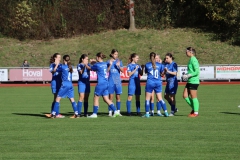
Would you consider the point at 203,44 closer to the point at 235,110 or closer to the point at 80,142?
the point at 235,110

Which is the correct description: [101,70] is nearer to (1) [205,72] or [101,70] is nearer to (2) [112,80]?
(2) [112,80]

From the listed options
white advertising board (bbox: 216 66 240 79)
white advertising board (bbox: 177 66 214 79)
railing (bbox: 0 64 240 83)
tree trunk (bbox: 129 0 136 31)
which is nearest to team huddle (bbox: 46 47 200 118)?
railing (bbox: 0 64 240 83)

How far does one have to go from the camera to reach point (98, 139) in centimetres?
1316

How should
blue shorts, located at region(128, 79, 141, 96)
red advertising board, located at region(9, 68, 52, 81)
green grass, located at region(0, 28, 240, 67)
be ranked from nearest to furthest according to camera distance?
1. blue shorts, located at region(128, 79, 141, 96)
2. red advertising board, located at region(9, 68, 52, 81)
3. green grass, located at region(0, 28, 240, 67)

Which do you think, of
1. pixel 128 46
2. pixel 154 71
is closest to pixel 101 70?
pixel 154 71

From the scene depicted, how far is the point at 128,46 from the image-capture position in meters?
52.0

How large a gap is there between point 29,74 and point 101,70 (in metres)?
25.0

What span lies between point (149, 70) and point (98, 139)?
529cm

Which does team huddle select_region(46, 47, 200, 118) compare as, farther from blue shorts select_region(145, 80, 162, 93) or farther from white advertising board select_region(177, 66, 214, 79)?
white advertising board select_region(177, 66, 214, 79)

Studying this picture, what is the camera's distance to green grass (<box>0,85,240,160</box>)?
11289mm

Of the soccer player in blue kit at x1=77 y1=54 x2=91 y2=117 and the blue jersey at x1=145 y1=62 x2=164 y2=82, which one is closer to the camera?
the blue jersey at x1=145 y1=62 x2=164 y2=82

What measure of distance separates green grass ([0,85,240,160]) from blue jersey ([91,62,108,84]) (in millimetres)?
1121

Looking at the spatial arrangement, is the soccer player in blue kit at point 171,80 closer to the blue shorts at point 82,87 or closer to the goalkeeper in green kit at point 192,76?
the goalkeeper in green kit at point 192,76

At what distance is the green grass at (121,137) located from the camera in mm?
11289
